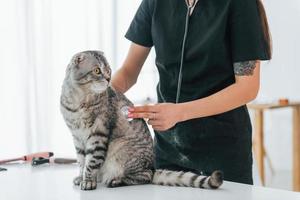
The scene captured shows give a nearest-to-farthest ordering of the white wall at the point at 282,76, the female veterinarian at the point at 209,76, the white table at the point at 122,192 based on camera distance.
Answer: the white table at the point at 122,192, the female veterinarian at the point at 209,76, the white wall at the point at 282,76

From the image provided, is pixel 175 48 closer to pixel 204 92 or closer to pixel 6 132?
pixel 204 92

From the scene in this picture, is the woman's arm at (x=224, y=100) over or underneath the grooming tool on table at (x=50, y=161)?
over

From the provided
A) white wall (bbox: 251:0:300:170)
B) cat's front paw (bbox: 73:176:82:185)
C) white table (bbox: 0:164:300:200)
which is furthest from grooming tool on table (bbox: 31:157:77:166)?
white wall (bbox: 251:0:300:170)

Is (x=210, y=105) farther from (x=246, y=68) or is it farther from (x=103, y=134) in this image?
(x=103, y=134)

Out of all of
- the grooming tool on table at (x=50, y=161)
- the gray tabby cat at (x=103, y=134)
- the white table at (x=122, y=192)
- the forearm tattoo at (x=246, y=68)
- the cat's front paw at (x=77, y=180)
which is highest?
the forearm tattoo at (x=246, y=68)

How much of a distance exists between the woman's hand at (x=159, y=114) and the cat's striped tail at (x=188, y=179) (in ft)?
0.37

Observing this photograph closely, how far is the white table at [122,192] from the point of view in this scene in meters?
0.91

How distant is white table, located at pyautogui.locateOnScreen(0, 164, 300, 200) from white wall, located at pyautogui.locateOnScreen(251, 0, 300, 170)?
2703 millimetres

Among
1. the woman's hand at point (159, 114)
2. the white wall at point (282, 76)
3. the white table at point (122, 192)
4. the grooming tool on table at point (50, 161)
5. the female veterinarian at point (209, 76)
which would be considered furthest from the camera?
the white wall at point (282, 76)

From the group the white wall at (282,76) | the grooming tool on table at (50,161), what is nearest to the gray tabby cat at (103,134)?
the grooming tool on table at (50,161)

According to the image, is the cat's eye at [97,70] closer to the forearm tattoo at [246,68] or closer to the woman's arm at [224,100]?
the woman's arm at [224,100]

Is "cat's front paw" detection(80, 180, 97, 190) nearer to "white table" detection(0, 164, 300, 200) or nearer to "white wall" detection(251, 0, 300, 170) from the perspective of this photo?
"white table" detection(0, 164, 300, 200)

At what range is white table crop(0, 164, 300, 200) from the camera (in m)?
0.91

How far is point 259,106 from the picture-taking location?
3.10 metres
